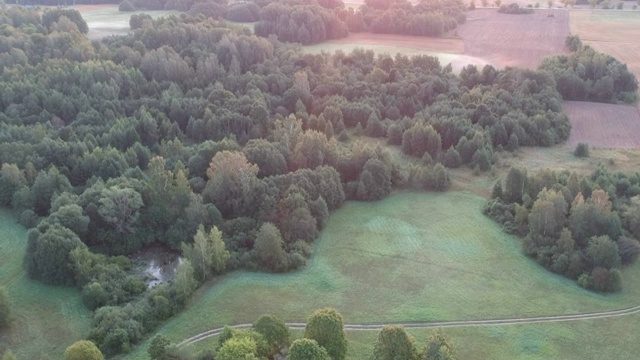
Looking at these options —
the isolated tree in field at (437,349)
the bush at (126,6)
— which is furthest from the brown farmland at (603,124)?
the bush at (126,6)

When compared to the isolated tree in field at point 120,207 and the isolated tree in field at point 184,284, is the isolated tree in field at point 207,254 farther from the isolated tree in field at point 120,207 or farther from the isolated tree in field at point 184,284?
the isolated tree in field at point 120,207

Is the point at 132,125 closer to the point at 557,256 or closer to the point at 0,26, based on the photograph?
the point at 0,26

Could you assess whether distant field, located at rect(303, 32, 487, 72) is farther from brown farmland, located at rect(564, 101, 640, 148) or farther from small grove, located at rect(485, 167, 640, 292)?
small grove, located at rect(485, 167, 640, 292)

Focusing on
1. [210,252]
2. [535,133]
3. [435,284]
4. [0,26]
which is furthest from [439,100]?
[0,26]

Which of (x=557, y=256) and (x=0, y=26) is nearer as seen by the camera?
(x=557, y=256)

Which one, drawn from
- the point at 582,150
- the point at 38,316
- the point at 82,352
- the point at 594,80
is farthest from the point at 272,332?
the point at 594,80

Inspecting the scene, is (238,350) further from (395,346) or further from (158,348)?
(395,346)
